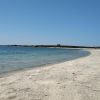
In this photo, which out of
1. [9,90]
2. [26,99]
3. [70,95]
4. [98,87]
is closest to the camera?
[26,99]

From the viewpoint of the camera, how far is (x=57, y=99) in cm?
578

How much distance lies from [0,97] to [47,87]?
1.90 metres

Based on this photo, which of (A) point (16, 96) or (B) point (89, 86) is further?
(B) point (89, 86)

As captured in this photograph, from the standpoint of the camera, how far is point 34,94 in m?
6.24

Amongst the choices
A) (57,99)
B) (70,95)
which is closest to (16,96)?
(57,99)

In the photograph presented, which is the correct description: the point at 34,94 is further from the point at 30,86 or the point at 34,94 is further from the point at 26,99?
the point at 30,86

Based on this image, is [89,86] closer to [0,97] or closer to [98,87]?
[98,87]

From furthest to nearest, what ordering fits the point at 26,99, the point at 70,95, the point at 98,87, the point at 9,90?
the point at 98,87 → the point at 9,90 → the point at 70,95 → the point at 26,99

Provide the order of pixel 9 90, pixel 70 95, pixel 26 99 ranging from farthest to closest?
1. pixel 9 90
2. pixel 70 95
3. pixel 26 99

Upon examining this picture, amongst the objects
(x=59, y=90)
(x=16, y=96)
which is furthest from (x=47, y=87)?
(x=16, y=96)

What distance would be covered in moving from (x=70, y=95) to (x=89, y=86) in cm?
138

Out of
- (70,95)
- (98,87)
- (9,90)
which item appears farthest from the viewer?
(98,87)

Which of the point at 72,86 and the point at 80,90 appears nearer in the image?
the point at 80,90

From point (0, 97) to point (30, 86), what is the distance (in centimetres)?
168
